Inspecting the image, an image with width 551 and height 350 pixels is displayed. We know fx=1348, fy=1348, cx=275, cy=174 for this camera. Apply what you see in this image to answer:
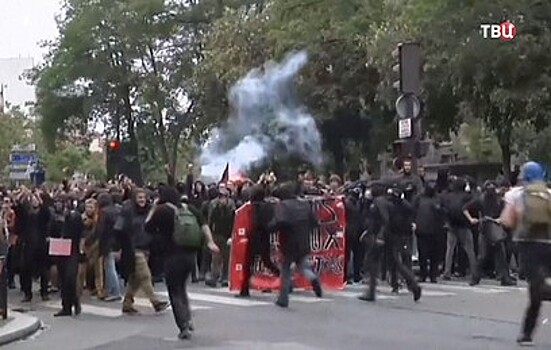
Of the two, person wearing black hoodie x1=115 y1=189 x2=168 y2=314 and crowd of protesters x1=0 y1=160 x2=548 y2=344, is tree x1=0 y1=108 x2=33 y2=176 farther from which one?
person wearing black hoodie x1=115 y1=189 x2=168 y2=314

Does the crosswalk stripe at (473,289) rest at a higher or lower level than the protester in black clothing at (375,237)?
lower

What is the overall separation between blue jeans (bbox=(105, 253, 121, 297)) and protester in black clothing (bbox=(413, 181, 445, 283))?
200 inches

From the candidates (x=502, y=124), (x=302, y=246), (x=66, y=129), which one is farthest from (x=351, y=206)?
(x=66, y=129)

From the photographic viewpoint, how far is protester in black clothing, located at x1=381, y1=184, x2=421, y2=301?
61.7 ft

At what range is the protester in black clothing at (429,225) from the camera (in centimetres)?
2217

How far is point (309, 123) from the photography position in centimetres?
4359

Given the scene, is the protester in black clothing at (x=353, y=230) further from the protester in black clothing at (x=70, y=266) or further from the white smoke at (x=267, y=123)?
the white smoke at (x=267, y=123)

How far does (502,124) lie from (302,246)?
1879 cm

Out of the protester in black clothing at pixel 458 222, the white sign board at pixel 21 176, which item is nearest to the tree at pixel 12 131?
the white sign board at pixel 21 176

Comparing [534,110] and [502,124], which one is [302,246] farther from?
[502,124]

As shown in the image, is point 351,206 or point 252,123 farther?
point 252,123

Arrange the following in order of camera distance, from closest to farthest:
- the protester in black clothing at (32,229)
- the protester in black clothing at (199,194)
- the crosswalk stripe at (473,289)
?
the protester in black clothing at (32,229) < the crosswalk stripe at (473,289) < the protester in black clothing at (199,194)

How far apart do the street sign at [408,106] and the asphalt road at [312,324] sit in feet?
14.1

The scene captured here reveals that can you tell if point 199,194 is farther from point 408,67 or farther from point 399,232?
point 399,232
